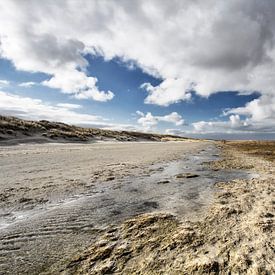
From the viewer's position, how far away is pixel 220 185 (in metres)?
12.1

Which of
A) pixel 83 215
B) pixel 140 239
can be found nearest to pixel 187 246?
pixel 140 239

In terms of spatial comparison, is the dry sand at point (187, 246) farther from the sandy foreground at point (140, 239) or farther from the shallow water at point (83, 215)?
the shallow water at point (83, 215)

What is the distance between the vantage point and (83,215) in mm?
7719

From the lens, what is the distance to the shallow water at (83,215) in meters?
5.41

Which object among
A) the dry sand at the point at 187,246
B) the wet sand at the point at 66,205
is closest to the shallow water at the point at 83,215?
the wet sand at the point at 66,205

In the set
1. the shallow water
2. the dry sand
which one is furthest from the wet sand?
the dry sand

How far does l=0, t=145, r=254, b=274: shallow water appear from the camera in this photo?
5.41 metres

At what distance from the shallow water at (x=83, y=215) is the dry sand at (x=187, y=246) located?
1.57ft

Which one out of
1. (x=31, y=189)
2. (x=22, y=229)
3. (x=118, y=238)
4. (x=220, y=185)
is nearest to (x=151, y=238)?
(x=118, y=238)

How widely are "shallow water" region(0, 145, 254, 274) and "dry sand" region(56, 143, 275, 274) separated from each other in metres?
0.48

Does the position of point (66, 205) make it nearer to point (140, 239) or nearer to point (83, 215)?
point (83, 215)

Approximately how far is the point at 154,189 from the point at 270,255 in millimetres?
6226

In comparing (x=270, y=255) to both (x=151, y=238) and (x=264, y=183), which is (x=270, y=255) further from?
(x=264, y=183)

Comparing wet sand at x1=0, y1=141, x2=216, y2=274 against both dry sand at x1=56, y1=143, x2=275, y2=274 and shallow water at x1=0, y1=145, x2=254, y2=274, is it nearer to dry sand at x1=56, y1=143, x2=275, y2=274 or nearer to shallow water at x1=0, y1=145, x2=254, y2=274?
shallow water at x1=0, y1=145, x2=254, y2=274
